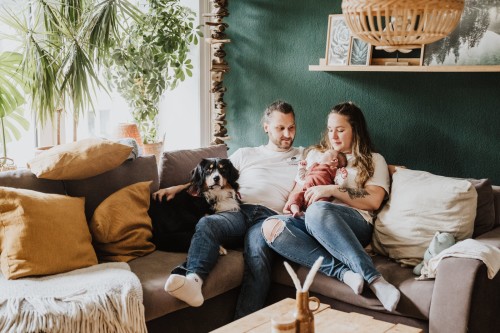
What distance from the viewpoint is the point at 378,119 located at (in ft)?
11.6

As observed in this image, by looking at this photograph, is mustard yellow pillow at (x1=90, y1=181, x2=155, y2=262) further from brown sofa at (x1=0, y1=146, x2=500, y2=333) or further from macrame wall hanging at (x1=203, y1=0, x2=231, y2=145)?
macrame wall hanging at (x1=203, y1=0, x2=231, y2=145)

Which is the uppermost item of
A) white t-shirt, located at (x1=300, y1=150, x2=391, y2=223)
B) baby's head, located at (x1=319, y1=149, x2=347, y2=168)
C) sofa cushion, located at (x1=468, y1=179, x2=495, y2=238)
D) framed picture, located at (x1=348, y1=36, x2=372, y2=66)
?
framed picture, located at (x1=348, y1=36, x2=372, y2=66)

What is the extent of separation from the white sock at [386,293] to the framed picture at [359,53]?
1.40 m

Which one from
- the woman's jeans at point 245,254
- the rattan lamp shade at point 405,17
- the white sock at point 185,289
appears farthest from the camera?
the woman's jeans at point 245,254

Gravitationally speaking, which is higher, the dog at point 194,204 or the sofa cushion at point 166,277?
the dog at point 194,204

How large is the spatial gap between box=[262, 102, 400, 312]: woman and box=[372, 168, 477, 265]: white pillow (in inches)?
3.9

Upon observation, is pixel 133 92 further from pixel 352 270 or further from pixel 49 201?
pixel 352 270

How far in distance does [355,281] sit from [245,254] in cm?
59

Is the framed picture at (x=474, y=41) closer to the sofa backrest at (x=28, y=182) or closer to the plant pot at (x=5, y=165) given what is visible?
the sofa backrest at (x=28, y=182)

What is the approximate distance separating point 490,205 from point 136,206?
1.71 m

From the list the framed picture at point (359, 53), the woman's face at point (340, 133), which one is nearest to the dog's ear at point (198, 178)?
the woman's face at point (340, 133)

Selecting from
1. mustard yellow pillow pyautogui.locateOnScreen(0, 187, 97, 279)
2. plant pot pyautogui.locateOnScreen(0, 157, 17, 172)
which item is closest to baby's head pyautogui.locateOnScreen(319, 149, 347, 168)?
mustard yellow pillow pyautogui.locateOnScreen(0, 187, 97, 279)

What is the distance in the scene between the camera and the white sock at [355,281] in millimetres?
2559

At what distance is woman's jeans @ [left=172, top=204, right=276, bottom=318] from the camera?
8.84ft
